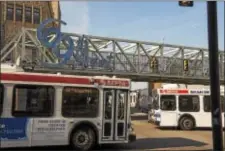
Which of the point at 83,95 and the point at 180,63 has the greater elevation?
the point at 180,63

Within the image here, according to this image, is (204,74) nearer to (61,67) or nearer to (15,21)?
(61,67)

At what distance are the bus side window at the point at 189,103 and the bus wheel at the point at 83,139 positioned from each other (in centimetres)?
1162

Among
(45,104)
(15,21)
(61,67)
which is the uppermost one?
Answer: (15,21)

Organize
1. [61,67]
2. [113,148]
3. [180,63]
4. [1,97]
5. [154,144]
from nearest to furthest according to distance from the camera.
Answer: [1,97]
[113,148]
[154,144]
[61,67]
[180,63]

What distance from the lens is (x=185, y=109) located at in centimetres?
2644

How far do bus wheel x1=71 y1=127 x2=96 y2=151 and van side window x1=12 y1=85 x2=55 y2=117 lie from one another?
1157 mm

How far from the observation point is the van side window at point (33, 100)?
1449cm

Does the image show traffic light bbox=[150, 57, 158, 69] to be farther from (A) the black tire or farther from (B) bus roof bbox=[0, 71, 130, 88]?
(B) bus roof bbox=[0, 71, 130, 88]

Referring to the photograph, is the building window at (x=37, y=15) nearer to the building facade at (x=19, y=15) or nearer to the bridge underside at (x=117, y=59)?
the building facade at (x=19, y=15)

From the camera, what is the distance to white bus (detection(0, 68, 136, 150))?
567 inches

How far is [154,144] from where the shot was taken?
59.0 feet

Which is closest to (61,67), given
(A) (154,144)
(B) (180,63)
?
(B) (180,63)

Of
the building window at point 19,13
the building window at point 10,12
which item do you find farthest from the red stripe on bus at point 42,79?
the building window at point 19,13

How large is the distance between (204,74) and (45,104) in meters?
31.5
